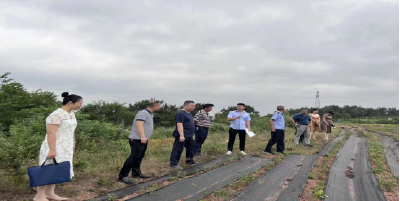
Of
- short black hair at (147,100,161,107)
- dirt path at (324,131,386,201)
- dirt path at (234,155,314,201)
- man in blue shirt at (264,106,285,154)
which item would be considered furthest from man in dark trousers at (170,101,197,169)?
man in blue shirt at (264,106,285,154)

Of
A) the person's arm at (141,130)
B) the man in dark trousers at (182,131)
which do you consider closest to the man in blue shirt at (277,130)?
the man in dark trousers at (182,131)

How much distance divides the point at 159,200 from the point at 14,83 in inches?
559

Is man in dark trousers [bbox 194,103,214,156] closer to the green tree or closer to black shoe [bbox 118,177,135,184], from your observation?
black shoe [bbox 118,177,135,184]

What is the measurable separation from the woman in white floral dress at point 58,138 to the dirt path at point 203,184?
1.11 meters

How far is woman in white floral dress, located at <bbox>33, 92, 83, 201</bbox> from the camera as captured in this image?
11.1 feet

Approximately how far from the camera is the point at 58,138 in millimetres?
3510

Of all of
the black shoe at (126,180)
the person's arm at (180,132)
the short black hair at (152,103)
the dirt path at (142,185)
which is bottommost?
the dirt path at (142,185)

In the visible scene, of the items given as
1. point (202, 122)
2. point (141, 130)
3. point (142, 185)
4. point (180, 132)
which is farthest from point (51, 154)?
point (202, 122)

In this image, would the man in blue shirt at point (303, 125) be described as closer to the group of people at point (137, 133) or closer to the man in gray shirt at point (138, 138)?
the group of people at point (137, 133)

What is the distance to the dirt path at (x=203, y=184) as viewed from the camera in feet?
12.8

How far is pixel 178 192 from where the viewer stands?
13.4 feet

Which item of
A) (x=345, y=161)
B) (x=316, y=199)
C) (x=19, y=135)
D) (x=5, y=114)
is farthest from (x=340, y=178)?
(x=5, y=114)

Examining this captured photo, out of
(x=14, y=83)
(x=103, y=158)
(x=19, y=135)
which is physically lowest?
(x=103, y=158)

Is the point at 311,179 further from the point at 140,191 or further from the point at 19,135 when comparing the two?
the point at 19,135
